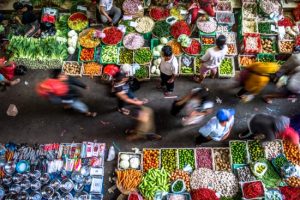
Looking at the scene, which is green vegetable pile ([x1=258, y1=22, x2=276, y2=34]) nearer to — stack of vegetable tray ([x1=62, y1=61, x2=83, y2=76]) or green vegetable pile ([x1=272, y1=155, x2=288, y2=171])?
green vegetable pile ([x1=272, y1=155, x2=288, y2=171])

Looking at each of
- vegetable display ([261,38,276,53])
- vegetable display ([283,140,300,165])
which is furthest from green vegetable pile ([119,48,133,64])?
vegetable display ([283,140,300,165])

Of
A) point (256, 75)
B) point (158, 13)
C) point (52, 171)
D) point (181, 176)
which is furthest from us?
point (158, 13)

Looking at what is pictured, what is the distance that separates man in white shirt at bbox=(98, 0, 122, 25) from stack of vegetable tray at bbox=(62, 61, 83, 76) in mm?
1348

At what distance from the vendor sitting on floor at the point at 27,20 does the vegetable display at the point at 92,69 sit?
1.62 meters

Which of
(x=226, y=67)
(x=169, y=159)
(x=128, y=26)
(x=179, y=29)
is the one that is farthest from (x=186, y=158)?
(x=128, y=26)

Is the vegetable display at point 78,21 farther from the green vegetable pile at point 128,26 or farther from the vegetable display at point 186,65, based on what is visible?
the vegetable display at point 186,65

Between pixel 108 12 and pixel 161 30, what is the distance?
1.40 m

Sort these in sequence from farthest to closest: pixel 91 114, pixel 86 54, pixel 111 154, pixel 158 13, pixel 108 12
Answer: pixel 158 13 → pixel 108 12 → pixel 86 54 → pixel 91 114 → pixel 111 154

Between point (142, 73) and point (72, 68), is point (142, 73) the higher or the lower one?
the lower one

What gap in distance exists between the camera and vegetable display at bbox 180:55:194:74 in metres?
7.80

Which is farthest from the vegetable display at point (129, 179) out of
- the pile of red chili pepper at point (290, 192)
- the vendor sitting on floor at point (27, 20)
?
the vendor sitting on floor at point (27, 20)

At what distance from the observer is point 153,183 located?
6.52 metres

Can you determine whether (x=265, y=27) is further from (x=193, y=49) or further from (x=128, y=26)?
(x=128, y=26)

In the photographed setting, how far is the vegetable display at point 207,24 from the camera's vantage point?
8.09m
